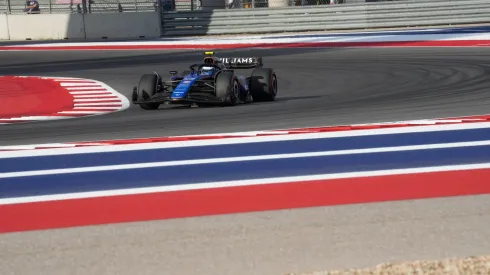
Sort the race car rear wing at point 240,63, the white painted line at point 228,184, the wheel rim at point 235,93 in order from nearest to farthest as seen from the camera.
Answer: the white painted line at point 228,184
the wheel rim at point 235,93
the race car rear wing at point 240,63

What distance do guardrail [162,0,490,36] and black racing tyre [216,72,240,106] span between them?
19.4 meters

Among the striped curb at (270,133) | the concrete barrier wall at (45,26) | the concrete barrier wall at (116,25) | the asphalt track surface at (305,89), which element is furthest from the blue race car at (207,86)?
the concrete barrier wall at (45,26)

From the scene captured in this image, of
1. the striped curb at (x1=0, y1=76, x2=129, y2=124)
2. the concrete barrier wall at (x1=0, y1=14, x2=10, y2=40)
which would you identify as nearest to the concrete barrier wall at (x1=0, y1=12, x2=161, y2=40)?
the concrete barrier wall at (x1=0, y1=14, x2=10, y2=40)

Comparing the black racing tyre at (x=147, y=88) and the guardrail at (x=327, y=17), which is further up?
the black racing tyre at (x=147, y=88)

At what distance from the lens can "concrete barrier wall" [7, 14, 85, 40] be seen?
33.7m

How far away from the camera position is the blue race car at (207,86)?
43.1 feet

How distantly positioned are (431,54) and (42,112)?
11.5m

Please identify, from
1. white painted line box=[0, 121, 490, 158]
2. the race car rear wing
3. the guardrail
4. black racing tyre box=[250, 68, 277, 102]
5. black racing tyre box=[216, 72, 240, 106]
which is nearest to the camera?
white painted line box=[0, 121, 490, 158]

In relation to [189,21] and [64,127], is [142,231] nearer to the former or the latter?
[64,127]

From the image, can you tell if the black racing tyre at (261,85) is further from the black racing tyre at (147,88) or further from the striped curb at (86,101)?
the striped curb at (86,101)

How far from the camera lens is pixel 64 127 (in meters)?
11.7

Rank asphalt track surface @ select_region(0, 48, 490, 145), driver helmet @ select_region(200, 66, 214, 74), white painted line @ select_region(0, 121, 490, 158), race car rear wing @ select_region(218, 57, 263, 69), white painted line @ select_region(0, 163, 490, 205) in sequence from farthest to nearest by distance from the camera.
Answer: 1. race car rear wing @ select_region(218, 57, 263, 69)
2. driver helmet @ select_region(200, 66, 214, 74)
3. asphalt track surface @ select_region(0, 48, 490, 145)
4. white painted line @ select_region(0, 121, 490, 158)
5. white painted line @ select_region(0, 163, 490, 205)

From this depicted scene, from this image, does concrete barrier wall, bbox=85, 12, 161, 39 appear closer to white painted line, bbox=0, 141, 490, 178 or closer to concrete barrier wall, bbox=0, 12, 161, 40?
concrete barrier wall, bbox=0, 12, 161, 40

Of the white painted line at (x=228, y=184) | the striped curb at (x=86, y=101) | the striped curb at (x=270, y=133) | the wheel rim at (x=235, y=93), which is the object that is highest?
the white painted line at (x=228, y=184)
